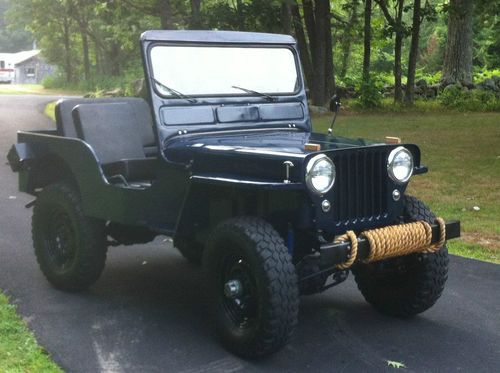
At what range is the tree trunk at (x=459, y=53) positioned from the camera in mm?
25766

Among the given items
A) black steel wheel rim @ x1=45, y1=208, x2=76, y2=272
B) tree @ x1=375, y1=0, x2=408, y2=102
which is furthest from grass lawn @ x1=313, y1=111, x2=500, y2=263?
black steel wheel rim @ x1=45, y1=208, x2=76, y2=272

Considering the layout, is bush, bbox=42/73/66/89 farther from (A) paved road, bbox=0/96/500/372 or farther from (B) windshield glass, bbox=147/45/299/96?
(B) windshield glass, bbox=147/45/299/96

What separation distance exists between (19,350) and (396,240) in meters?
2.31

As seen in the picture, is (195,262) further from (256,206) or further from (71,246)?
(256,206)

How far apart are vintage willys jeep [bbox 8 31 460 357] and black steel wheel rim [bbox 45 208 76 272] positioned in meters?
0.01

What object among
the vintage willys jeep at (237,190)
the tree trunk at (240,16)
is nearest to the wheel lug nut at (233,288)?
the vintage willys jeep at (237,190)

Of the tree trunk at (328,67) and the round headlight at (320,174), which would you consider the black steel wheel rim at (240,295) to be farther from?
the tree trunk at (328,67)

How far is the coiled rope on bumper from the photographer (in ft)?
14.8

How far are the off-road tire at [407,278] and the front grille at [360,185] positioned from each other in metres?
0.33

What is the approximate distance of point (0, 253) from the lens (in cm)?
716

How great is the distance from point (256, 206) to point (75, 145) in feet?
5.05

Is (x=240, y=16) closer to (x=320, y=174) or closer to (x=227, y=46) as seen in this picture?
(x=227, y=46)

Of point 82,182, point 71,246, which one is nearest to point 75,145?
point 82,182

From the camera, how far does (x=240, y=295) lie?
462 cm
